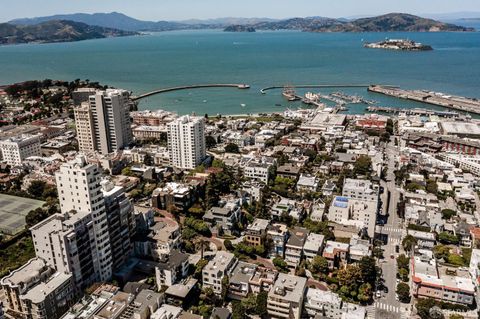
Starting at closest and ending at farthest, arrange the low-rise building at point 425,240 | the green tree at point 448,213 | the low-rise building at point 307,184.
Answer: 1. the low-rise building at point 425,240
2. the green tree at point 448,213
3. the low-rise building at point 307,184

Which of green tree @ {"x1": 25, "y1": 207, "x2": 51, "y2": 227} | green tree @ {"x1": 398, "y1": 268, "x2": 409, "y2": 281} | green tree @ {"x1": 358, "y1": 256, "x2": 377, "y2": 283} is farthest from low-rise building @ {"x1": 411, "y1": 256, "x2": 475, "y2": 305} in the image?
green tree @ {"x1": 25, "y1": 207, "x2": 51, "y2": 227}

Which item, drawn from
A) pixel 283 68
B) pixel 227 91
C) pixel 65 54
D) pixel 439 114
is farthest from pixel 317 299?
pixel 65 54

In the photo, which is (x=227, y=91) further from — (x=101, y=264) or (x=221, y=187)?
(x=101, y=264)

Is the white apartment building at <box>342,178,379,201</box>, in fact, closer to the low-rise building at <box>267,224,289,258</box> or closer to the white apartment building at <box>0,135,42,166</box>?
the low-rise building at <box>267,224,289,258</box>

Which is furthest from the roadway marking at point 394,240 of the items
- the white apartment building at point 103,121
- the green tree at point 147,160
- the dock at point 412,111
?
the dock at point 412,111

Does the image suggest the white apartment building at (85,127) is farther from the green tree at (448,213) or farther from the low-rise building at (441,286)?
the green tree at (448,213)

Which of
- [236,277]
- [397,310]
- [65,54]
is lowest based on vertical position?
[397,310]

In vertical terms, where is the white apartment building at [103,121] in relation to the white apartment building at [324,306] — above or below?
above
